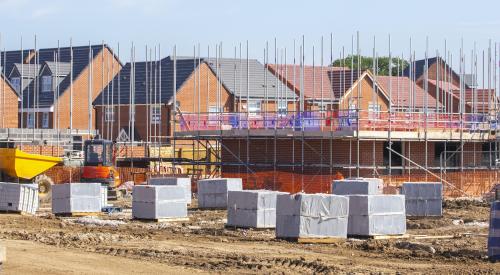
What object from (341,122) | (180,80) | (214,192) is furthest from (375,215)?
(180,80)

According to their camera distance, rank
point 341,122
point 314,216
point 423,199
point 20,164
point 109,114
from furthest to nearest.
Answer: point 109,114, point 341,122, point 20,164, point 423,199, point 314,216

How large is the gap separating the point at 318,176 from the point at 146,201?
1170cm

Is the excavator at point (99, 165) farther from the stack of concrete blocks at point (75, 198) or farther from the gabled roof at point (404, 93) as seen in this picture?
the gabled roof at point (404, 93)

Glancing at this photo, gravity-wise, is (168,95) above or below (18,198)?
above

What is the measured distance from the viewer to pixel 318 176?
4228cm

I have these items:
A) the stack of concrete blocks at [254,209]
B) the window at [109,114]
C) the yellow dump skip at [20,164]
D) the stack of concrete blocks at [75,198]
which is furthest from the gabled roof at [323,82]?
the stack of concrete blocks at [254,209]

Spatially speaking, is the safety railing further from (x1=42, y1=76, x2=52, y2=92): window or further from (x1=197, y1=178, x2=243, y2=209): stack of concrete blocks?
(x1=42, y1=76, x2=52, y2=92): window

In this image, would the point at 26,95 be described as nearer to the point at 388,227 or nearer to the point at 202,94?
the point at 202,94

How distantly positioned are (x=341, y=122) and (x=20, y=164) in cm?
1246

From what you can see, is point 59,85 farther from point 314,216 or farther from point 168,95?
point 314,216

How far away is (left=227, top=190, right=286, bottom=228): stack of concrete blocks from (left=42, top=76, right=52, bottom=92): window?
46588mm

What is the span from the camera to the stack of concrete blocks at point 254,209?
28344 mm

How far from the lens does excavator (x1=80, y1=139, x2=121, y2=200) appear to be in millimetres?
43094

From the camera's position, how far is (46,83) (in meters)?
73.8
